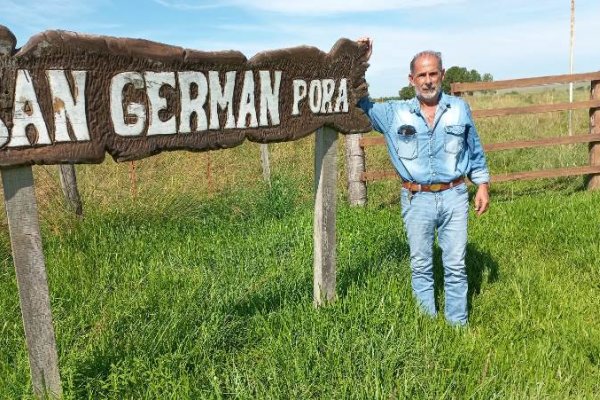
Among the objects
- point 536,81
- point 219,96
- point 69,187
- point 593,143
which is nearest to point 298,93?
point 219,96

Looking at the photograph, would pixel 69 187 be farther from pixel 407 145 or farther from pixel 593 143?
pixel 593 143

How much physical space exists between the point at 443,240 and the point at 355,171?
3146mm

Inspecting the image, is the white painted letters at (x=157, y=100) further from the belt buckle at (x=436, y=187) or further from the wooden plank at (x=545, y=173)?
the wooden plank at (x=545, y=173)

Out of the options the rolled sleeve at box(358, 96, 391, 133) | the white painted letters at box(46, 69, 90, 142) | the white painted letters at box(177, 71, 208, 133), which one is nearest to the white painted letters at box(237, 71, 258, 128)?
the white painted letters at box(177, 71, 208, 133)

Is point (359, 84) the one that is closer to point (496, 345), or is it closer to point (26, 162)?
point (496, 345)

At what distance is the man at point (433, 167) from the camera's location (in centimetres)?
296

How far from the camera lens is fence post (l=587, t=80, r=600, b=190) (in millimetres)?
6785

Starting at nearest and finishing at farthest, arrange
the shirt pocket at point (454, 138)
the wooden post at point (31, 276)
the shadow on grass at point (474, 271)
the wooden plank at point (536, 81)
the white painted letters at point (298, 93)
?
the wooden post at point (31, 276) → the white painted letters at point (298, 93) → the shirt pocket at point (454, 138) → the shadow on grass at point (474, 271) → the wooden plank at point (536, 81)

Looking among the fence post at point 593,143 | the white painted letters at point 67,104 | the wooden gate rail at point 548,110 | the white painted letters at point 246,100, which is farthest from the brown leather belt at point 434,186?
the fence post at point 593,143

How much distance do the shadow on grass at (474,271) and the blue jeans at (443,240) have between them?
1.00ft

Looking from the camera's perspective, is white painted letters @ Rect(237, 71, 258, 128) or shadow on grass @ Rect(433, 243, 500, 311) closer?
white painted letters @ Rect(237, 71, 258, 128)

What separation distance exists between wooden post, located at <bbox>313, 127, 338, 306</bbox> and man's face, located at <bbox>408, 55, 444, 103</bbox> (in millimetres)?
584

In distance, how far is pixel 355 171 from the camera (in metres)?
6.20

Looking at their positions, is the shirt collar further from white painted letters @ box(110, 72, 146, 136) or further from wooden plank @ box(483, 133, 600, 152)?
wooden plank @ box(483, 133, 600, 152)
